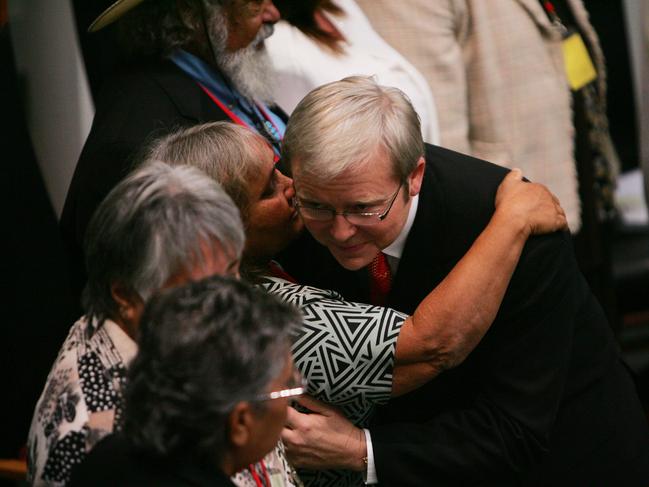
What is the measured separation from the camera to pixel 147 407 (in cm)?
145

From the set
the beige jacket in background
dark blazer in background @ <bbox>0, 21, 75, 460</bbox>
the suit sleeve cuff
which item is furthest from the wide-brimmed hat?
the suit sleeve cuff

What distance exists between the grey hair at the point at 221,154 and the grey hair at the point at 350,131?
0.09 metres

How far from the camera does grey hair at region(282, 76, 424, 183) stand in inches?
80.4

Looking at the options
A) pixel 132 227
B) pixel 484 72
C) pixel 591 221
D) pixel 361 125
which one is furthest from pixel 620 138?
pixel 132 227

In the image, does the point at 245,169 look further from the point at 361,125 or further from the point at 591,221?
the point at 591,221

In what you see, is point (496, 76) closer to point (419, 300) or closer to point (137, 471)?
point (419, 300)

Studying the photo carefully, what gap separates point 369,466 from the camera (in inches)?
86.7

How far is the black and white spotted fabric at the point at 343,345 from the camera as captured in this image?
1998 millimetres

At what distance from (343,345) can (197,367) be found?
0.62 metres

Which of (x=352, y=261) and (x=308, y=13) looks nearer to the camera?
(x=352, y=261)

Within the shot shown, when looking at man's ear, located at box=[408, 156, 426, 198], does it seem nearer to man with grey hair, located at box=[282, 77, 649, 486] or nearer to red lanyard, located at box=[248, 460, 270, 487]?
man with grey hair, located at box=[282, 77, 649, 486]

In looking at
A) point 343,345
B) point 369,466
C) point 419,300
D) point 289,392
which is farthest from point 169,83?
point 289,392

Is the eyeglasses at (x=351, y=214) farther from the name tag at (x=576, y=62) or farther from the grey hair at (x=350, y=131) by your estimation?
the name tag at (x=576, y=62)

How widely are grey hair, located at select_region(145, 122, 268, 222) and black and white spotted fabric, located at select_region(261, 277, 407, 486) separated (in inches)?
10.2
